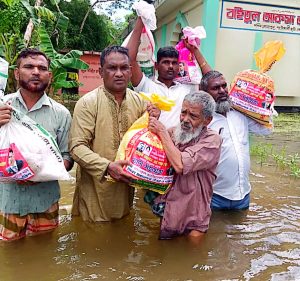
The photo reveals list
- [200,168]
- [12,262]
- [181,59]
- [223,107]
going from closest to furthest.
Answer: [12,262], [200,168], [223,107], [181,59]

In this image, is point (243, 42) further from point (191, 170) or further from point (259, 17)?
point (191, 170)

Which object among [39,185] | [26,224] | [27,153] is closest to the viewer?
[27,153]

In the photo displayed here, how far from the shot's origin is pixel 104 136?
Answer: 3.42m

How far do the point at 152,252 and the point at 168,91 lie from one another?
1.56m

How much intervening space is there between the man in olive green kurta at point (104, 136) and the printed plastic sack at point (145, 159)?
0.35 feet

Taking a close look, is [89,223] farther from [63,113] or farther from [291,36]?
[291,36]

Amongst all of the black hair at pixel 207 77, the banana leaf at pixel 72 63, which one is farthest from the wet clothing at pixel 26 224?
the banana leaf at pixel 72 63

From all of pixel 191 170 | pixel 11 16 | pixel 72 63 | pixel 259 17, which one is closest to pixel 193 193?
pixel 191 170

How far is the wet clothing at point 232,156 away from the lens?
400cm

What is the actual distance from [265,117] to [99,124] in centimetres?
165

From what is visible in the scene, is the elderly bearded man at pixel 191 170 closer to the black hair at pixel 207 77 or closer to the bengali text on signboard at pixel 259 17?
the black hair at pixel 207 77

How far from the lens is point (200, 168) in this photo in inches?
128

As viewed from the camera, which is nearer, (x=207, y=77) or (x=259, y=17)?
(x=207, y=77)

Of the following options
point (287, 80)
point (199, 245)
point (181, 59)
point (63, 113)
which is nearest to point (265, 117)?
point (181, 59)
